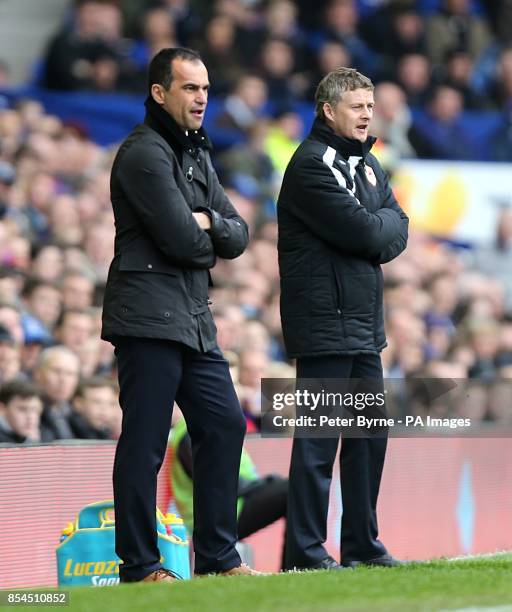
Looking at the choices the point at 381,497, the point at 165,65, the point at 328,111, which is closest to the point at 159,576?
the point at 165,65

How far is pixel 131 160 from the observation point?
639 centimetres

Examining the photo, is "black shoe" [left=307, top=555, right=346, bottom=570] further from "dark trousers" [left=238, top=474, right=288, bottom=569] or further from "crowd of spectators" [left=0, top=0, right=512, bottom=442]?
"crowd of spectators" [left=0, top=0, right=512, bottom=442]

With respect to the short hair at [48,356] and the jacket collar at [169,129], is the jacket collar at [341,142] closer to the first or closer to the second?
→ the jacket collar at [169,129]

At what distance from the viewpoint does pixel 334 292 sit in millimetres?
6805

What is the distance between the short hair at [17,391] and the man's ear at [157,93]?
2176 millimetres

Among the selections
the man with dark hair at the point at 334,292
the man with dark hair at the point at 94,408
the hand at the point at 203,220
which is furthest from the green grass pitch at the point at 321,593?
the man with dark hair at the point at 94,408

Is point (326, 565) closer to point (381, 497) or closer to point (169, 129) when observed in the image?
point (169, 129)

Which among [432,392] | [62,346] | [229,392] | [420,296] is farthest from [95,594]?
[420,296]

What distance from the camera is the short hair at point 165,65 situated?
6531 millimetres

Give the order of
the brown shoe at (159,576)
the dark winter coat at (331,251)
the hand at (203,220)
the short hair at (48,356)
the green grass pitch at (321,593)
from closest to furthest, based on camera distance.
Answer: the green grass pitch at (321,593) < the brown shoe at (159,576) < the hand at (203,220) < the dark winter coat at (331,251) < the short hair at (48,356)

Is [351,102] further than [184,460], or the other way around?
[184,460]

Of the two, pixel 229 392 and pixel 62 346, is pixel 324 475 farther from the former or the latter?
pixel 62 346

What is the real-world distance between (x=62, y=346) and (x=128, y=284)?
3.28m

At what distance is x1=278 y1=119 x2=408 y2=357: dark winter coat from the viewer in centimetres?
679
